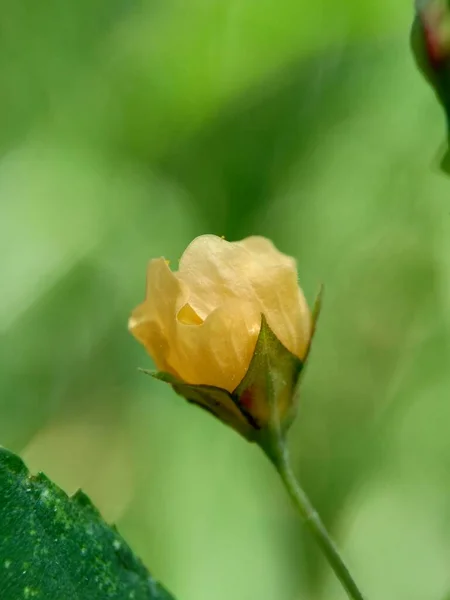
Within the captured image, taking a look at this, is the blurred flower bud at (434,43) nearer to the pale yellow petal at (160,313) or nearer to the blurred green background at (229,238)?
the pale yellow petal at (160,313)

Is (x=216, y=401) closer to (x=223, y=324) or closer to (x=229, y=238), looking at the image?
(x=223, y=324)

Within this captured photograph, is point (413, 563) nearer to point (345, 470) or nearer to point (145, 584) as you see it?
point (345, 470)

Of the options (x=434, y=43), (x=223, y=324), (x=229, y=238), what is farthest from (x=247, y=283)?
(x=229, y=238)

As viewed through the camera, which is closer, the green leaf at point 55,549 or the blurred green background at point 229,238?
the green leaf at point 55,549

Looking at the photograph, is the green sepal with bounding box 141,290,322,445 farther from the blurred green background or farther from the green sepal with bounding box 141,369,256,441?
the blurred green background

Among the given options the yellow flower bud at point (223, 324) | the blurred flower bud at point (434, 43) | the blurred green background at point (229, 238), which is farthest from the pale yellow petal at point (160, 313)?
the blurred green background at point (229, 238)

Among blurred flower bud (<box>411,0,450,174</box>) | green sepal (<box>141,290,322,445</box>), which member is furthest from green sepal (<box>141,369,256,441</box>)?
blurred flower bud (<box>411,0,450,174</box>)

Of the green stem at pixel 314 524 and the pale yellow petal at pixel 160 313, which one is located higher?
the pale yellow petal at pixel 160 313
